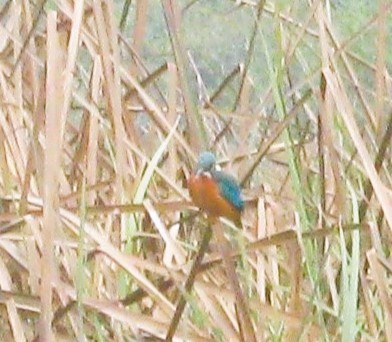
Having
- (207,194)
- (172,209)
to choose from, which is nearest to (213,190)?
(207,194)

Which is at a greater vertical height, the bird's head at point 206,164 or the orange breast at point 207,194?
the bird's head at point 206,164

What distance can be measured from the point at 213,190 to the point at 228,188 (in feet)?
0.04

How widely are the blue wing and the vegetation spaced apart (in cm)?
3

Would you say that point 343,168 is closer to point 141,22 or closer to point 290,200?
point 290,200

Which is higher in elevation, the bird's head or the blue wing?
the bird's head

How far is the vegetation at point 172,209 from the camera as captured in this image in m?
0.75

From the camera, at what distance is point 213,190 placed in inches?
26.7

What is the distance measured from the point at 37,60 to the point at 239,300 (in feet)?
1.18

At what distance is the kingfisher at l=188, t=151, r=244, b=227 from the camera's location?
681 mm

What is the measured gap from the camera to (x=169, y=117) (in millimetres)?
994

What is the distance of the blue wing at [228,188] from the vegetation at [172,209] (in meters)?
0.03

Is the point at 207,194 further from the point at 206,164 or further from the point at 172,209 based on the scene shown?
the point at 172,209

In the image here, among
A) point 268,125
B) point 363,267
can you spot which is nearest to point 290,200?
point 268,125

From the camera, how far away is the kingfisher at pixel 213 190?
2.23 feet
